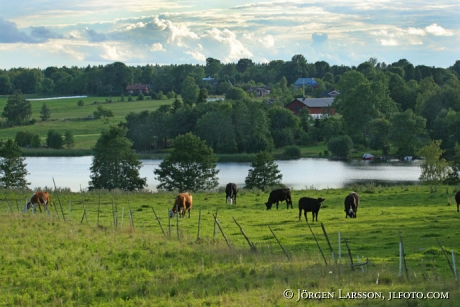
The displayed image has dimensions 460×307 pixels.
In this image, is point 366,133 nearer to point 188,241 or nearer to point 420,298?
point 188,241

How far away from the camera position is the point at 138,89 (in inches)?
7160

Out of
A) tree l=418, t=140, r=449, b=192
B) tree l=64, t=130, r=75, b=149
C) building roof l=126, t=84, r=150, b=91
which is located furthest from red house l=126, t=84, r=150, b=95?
tree l=418, t=140, r=449, b=192

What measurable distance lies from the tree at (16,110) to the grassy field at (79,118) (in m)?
2.98

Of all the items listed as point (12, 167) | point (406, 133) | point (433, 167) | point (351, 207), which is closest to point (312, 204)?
point (351, 207)

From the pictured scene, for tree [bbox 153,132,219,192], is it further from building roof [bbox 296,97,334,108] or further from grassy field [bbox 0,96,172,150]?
building roof [bbox 296,97,334,108]

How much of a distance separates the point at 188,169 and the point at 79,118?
253 feet

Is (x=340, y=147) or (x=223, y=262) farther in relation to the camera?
(x=340, y=147)

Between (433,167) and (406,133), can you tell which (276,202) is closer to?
(433,167)

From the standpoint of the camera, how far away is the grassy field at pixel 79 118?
110 m

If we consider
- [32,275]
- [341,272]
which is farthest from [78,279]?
[341,272]

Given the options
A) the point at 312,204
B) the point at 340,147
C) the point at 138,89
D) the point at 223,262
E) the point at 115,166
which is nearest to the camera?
the point at 223,262

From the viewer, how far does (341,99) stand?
114 metres

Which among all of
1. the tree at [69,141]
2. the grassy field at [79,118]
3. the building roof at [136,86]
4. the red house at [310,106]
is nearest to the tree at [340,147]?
the red house at [310,106]

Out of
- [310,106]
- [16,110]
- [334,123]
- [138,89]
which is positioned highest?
[138,89]
